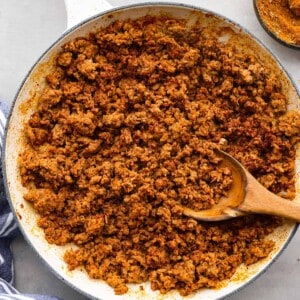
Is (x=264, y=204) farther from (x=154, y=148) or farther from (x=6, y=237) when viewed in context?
(x=6, y=237)

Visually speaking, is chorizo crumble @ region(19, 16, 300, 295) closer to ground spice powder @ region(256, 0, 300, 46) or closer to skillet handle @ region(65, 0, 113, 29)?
skillet handle @ region(65, 0, 113, 29)

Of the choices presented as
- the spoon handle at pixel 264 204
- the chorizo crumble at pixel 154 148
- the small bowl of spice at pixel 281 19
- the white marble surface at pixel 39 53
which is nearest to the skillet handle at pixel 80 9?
the chorizo crumble at pixel 154 148

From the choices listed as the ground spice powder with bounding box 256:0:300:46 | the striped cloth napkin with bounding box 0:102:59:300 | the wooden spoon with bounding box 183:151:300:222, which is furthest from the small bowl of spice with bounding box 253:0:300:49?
the striped cloth napkin with bounding box 0:102:59:300

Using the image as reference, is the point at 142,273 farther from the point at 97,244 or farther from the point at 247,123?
the point at 247,123

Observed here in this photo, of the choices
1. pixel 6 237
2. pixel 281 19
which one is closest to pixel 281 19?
pixel 281 19

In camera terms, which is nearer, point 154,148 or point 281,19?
point 154,148

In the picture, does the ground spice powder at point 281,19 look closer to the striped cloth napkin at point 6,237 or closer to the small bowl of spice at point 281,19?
the small bowl of spice at point 281,19
